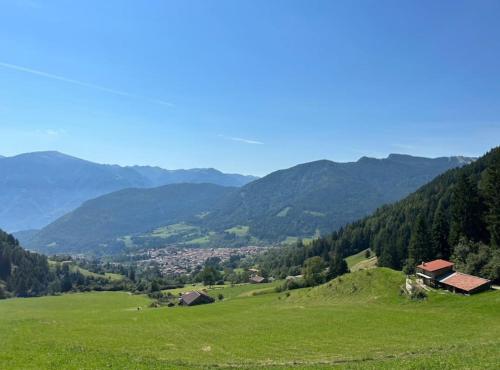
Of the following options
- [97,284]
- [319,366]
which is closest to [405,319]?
[319,366]

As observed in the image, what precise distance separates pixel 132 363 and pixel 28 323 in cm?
4035

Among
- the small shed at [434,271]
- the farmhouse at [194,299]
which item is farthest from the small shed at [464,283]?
the farmhouse at [194,299]

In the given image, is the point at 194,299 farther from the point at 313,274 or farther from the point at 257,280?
the point at 257,280

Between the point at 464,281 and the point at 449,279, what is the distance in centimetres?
316

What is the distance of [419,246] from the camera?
92688mm

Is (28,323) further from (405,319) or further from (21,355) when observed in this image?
(405,319)

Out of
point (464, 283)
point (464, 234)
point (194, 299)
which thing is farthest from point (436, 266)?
point (194, 299)

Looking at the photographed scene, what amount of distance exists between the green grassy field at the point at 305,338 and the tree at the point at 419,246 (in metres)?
19.6

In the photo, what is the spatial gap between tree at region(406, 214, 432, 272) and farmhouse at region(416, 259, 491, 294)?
12.8 metres

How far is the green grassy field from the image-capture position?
33.0 meters

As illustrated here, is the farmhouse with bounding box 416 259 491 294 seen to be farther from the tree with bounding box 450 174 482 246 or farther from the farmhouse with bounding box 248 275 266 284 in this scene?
Answer: the farmhouse with bounding box 248 275 266 284

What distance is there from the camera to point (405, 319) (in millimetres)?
53719

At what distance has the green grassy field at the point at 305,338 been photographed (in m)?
33.0

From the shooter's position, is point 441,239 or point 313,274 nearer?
point 441,239
